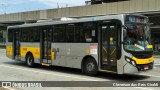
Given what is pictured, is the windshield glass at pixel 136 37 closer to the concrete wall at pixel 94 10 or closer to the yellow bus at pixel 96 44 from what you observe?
the yellow bus at pixel 96 44

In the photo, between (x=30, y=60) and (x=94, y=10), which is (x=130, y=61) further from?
(x=94, y=10)

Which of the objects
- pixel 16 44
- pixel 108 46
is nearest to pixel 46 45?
pixel 16 44

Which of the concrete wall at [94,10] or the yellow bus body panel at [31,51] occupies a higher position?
the concrete wall at [94,10]

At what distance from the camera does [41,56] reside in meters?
18.7

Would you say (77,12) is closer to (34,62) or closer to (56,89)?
(34,62)

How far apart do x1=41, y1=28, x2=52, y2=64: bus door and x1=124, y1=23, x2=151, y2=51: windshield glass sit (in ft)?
19.3

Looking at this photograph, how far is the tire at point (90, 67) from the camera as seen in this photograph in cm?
1474

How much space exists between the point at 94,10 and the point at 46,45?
82.9ft

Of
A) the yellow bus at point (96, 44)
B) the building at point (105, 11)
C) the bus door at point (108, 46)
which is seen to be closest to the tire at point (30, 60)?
the yellow bus at point (96, 44)

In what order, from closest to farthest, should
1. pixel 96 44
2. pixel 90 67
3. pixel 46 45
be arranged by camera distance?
pixel 96 44, pixel 90 67, pixel 46 45

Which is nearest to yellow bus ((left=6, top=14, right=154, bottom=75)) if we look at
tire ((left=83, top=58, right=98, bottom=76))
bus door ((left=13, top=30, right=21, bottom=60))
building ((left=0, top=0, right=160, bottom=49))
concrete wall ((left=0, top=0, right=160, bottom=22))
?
tire ((left=83, top=58, right=98, bottom=76))

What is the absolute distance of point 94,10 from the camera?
42.8 metres

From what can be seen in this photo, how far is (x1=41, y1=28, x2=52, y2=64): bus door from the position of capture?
18.0 m

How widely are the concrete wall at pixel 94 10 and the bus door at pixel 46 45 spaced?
19590mm
